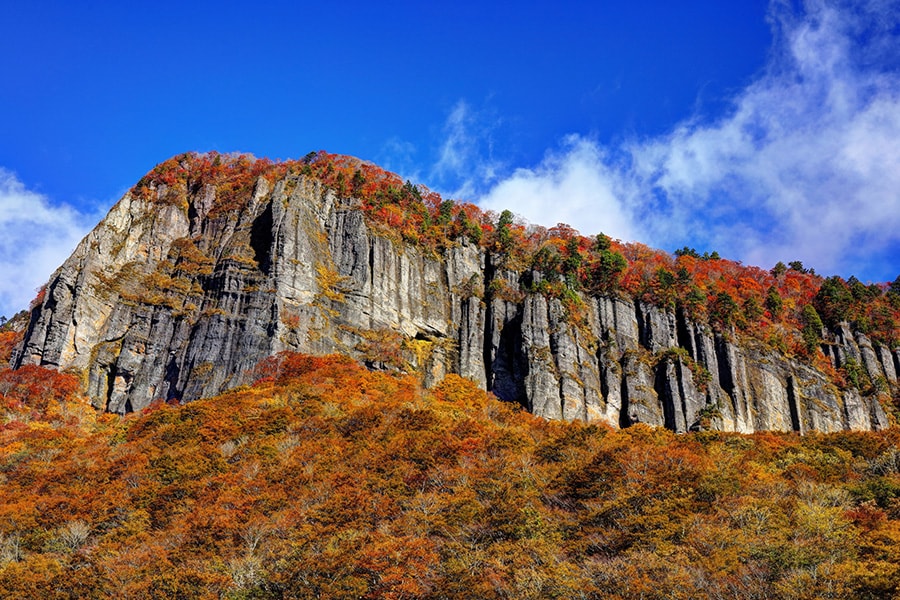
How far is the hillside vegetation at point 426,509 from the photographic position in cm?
2875

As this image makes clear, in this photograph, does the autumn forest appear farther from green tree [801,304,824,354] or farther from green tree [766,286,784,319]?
green tree [766,286,784,319]

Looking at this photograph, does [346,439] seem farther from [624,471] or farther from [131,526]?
[624,471]

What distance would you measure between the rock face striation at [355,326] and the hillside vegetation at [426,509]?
35.6 feet

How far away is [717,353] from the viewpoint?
79.1 meters

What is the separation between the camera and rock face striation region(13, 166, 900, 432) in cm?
6450

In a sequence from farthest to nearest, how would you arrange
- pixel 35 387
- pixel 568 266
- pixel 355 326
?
pixel 568 266
pixel 355 326
pixel 35 387

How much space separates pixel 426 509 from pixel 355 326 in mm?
33956

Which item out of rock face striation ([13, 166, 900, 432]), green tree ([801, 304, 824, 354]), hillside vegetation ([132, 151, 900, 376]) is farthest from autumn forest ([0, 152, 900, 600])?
green tree ([801, 304, 824, 354])

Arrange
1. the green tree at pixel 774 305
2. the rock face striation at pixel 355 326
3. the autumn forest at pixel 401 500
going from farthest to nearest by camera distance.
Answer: the green tree at pixel 774 305
the rock face striation at pixel 355 326
the autumn forest at pixel 401 500

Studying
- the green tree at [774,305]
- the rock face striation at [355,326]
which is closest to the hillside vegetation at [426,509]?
the rock face striation at [355,326]

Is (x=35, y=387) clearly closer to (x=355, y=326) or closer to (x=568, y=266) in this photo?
(x=355, y=326)

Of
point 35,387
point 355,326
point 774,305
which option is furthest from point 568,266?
point 35,387

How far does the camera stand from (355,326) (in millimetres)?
68625

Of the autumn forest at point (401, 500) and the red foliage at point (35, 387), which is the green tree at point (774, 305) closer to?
the autumn forest at point (401, 500)
